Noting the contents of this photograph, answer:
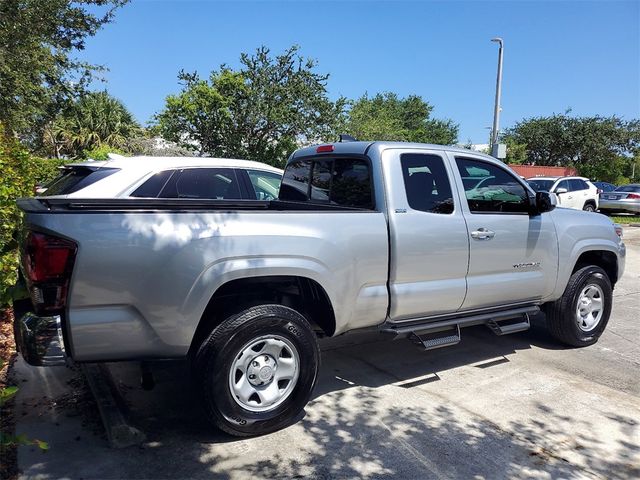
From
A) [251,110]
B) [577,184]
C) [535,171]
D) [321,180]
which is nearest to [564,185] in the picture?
[577,184]

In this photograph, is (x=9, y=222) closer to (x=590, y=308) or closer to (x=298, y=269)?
(x=298, y=269)

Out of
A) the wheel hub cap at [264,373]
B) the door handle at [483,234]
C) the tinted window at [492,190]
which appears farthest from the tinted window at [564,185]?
the wheel hub cap at [264,373]

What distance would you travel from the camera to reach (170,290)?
9.78 ft

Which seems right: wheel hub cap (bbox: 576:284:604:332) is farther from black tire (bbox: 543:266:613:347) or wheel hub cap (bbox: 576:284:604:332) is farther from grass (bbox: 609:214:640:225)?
grass (bbox: 609:214:640:225)

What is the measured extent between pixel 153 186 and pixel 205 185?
716 mm

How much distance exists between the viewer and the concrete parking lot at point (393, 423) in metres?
3.05

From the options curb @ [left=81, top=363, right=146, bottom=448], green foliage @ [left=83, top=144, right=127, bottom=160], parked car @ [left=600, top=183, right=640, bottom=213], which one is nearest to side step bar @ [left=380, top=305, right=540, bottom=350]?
curb @ [left=81, top=363, right=146, bottom=448]

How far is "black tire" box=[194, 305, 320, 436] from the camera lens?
3139mm

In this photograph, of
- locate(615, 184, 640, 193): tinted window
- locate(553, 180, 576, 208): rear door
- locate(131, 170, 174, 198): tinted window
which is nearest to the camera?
locate(131, 170, 174, 198): tinted window

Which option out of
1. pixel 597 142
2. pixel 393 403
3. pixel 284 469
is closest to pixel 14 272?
pixel 284 469

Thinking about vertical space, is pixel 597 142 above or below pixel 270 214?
above

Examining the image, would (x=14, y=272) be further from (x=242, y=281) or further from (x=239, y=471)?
(x=239, y=471)

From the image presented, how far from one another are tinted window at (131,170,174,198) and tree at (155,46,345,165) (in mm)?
12503

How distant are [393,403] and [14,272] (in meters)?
3.82
